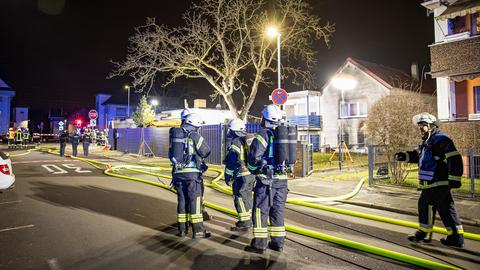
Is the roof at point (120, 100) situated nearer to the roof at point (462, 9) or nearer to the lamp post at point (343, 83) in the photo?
the lamp post at point (343, 83)

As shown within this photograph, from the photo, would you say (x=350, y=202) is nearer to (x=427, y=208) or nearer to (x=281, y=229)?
(x=427, y=208)

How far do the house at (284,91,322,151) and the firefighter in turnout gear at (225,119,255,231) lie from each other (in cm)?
2244

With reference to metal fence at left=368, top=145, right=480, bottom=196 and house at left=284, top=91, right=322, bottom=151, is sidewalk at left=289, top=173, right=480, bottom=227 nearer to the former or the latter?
metal fence at left=368, top=145, right=480, bottom=196

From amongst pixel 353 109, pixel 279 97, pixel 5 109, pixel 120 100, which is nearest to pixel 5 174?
pixel 279 97

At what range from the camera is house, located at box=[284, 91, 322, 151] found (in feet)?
94.1

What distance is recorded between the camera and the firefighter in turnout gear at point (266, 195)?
457 cm

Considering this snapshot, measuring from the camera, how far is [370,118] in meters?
11.3

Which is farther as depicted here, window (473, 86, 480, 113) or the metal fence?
window (473, 86, 480, 113)

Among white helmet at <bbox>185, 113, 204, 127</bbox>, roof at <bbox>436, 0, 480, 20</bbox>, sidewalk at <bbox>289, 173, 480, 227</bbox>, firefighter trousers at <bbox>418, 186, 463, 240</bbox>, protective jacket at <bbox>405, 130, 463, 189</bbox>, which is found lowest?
sidewalk at <bbox>289, 173, 480, 227</bbox>

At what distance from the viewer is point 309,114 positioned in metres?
29.5

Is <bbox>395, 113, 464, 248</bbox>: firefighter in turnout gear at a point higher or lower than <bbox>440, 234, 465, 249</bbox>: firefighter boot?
higher

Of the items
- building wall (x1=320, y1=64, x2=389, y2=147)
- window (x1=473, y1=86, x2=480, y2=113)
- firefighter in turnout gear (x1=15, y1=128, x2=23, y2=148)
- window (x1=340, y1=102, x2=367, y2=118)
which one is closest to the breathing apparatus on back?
window (x1=473, y1=86, x2=480, y2=113)

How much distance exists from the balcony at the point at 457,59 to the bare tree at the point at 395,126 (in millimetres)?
2033

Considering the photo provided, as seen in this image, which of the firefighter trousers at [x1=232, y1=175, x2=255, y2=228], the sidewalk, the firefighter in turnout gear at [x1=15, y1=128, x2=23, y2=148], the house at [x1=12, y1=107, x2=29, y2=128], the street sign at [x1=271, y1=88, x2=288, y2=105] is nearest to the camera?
the firefighter trousers at [x1=232, y1=175, x2=255, y2=228]
